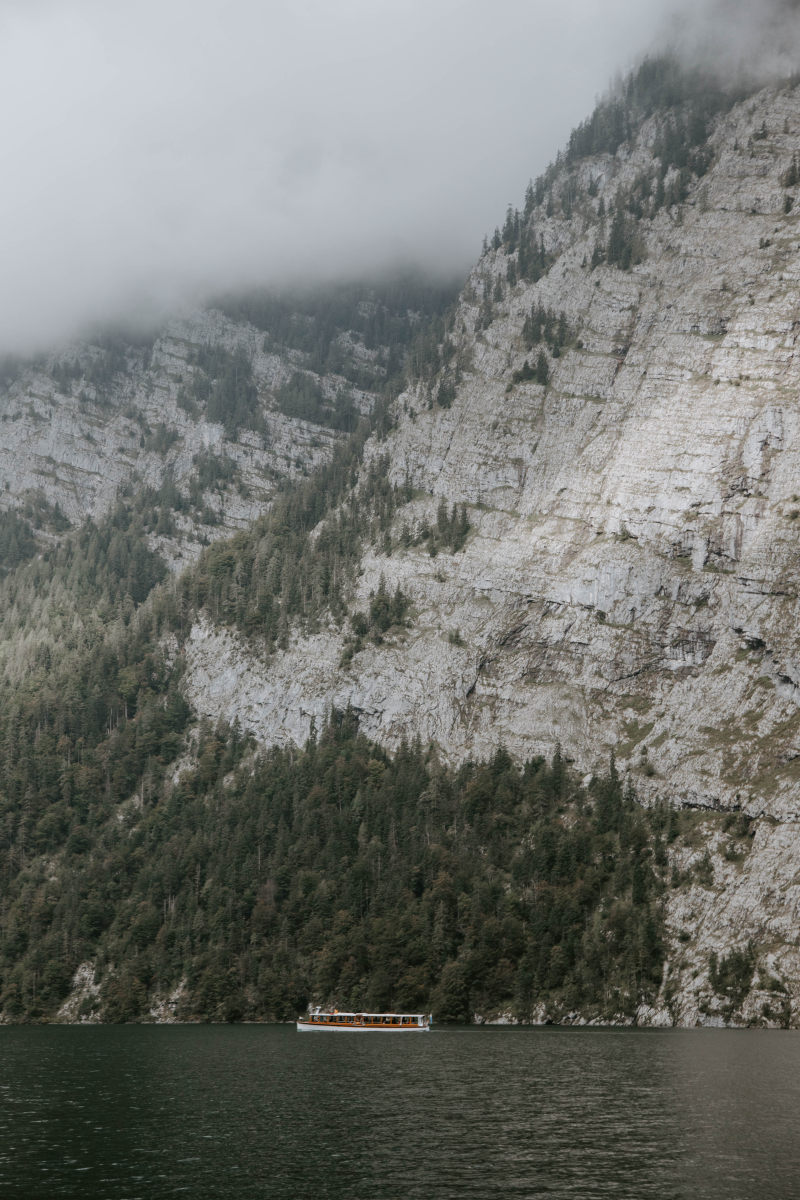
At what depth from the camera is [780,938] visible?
166000 mm

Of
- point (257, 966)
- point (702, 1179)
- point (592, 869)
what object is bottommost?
point (702, 1179)

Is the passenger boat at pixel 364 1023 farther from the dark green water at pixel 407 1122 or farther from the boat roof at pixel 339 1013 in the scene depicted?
the dark green water at pixel 407 1122

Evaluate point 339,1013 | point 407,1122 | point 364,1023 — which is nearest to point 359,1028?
point 364,1023

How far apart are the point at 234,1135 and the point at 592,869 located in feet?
392

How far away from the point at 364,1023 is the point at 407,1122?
89.0m

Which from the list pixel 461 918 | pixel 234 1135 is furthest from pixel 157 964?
pixel 234 1135

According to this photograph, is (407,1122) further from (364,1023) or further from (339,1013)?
(339,1013)

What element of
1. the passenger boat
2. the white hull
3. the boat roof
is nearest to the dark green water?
the passenger boat

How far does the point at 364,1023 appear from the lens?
165 meters

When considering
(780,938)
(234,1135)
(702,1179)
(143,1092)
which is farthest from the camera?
(780,938)

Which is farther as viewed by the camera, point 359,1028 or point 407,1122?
point 359,1028

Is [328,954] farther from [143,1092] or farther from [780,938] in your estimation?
[143,1092]

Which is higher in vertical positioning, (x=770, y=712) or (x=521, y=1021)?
(x=770, y=712)

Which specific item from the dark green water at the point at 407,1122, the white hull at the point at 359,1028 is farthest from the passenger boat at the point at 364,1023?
the dark green water at the point at 407,1122
